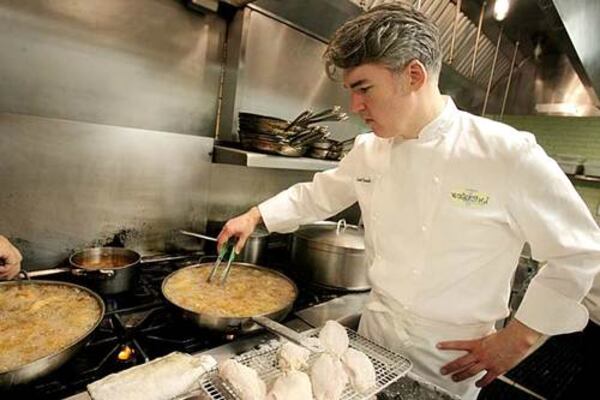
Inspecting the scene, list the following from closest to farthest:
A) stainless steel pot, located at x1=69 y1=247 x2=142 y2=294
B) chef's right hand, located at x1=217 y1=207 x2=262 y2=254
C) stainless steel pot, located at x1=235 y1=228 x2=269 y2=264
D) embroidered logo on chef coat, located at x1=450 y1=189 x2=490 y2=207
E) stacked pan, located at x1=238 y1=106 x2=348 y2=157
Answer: embroidered logo on chef coat, located at x1=450 y1=189 x2=490 y2=207 < stainless steel pot, located at x1=69 y1=247 x2=142 y2=294 < chef's right hand, located at x1=217 y1=207 x2=262 y2=254 < stacked pan, located at x1=238 y1=106 x2=348 y2=157 < stainless steel pot, located at x1=235 y1=228 x2=269 y2=264

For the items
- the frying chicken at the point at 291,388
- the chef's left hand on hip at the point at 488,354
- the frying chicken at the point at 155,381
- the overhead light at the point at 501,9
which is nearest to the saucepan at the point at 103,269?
the frying chicken at the point at 155,381

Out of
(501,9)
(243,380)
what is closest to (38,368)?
(243,380)

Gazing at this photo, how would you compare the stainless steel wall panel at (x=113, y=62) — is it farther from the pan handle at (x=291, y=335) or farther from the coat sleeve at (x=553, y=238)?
the coat sleeve at (x=553, y=238)

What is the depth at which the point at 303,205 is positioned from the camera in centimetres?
155

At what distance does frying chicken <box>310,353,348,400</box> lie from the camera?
29.5 inches

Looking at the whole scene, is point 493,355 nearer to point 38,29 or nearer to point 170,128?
point 170,128

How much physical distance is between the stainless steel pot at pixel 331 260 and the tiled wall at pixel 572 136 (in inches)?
149

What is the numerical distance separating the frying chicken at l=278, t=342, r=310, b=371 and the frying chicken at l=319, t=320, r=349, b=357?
2.8 inches

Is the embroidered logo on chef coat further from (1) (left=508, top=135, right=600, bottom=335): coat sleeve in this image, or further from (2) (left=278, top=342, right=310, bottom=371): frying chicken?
(2) (left=278, top=342, right=310, bottom=371): frying chicken

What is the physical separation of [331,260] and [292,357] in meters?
0.82

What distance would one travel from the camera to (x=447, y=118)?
44.1 inches

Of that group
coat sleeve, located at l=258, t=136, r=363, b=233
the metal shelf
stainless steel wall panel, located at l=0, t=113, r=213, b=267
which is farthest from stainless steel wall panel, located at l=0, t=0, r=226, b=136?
coat sleeve, located at l=258, t=136, r=363, b=233

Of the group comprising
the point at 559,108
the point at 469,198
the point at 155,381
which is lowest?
the point at 155,381

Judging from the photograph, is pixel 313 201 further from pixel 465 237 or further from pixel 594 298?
pixel 594 298
